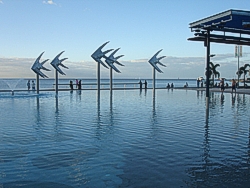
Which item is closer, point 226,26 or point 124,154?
point 124,154

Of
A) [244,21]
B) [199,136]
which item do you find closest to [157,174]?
[199,136]

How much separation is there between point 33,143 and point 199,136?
5.04 m

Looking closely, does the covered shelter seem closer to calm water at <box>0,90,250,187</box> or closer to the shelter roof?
the shelter roof

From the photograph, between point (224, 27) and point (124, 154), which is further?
point (224, 27)

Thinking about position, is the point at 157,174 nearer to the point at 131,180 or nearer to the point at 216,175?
the point at 131,180

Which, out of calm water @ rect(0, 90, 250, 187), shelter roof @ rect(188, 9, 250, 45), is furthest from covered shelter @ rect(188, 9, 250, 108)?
calm water @ rect(0, 90, 250, 187)

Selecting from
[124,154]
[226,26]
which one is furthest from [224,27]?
[124,154]

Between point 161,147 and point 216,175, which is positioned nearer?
point 216,175

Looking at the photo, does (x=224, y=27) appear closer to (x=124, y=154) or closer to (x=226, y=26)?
(x=226, y=26)

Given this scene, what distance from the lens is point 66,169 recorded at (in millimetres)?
6039

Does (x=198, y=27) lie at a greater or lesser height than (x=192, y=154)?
greater

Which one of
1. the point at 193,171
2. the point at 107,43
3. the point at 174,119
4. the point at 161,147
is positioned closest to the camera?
the point at 193,171

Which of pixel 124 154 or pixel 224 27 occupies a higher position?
pixel 224 27

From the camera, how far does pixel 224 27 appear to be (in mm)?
18031
